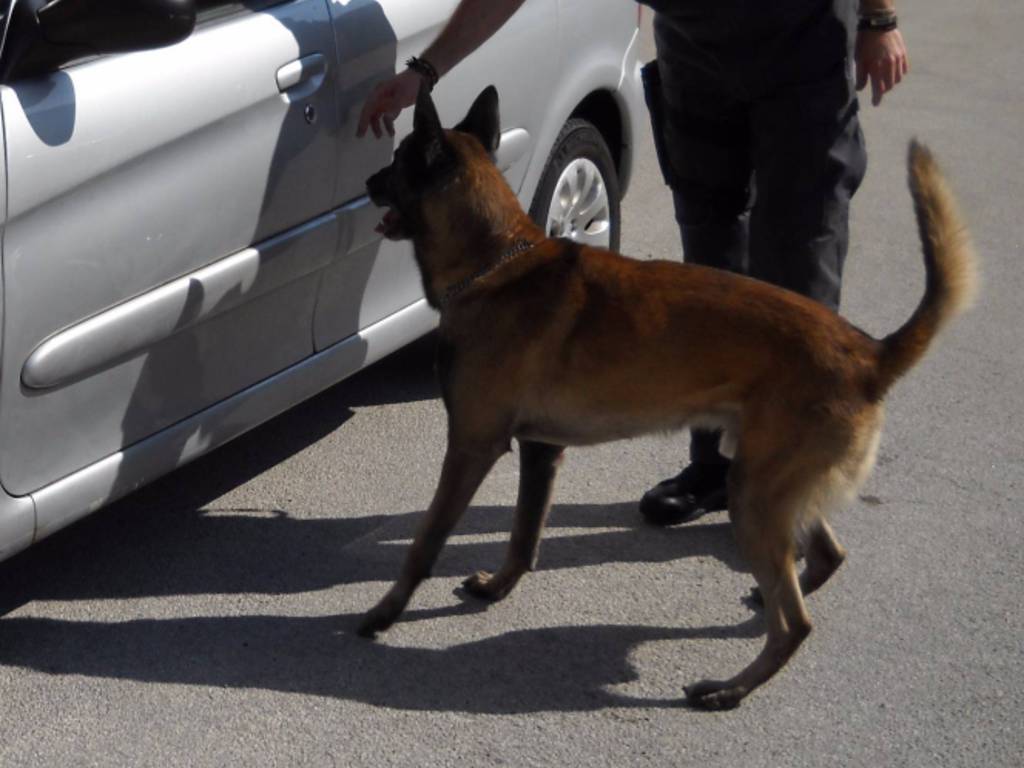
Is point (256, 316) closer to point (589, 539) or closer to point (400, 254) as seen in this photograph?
point (400, 254)

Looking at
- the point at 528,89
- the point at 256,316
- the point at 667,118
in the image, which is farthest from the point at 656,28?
the point at 256,316

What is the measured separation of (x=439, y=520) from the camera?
3604mm

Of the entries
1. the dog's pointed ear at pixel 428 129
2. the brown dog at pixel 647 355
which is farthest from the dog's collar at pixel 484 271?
the dog's pointed ear at pixel 428 129

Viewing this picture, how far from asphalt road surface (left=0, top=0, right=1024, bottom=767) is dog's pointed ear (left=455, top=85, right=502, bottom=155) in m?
1.14

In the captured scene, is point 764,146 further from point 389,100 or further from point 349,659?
point 349,659

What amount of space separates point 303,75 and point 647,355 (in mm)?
1121

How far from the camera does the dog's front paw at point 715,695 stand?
3445 millimetres

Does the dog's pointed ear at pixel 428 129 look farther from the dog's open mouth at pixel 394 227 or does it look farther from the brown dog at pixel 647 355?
the dog's open mouth at pixel 394 227

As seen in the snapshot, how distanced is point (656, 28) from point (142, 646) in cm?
207

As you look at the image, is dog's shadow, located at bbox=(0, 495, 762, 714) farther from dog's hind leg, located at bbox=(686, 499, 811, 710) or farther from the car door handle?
the car door handle

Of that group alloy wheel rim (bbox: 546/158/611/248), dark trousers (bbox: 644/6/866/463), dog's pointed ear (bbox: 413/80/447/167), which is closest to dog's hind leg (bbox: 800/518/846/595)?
dark trousers (bbox: 644/6/866/463)

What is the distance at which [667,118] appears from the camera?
4238 mm

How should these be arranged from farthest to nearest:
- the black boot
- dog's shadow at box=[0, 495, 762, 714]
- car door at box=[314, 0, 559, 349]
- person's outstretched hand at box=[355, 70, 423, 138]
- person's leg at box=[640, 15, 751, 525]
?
the black boot
person's leg at box=[640, 15, 751, 525]
car door at box=[314, 0, 559, 349]
person's outstretched hand at box=[355, 70, 423, 138]
dog's shadow at box=[0, 495, 762, 714]

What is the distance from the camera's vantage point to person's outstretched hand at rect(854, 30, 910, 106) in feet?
13.2
